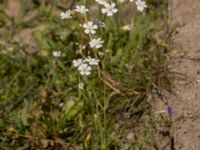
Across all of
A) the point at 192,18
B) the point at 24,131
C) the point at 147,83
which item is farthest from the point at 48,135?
the point at 192,18

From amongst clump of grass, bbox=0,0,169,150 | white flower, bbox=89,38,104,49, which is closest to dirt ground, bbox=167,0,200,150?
clump of grass, bbox=0,0,169,150

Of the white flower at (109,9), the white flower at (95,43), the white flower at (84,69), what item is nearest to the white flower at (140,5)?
the white flower at (109,9)

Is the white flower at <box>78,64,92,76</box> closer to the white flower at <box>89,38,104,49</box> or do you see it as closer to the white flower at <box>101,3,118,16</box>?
the white flower at <box>89,38,104,49</box>

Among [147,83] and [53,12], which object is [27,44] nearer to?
[53,12]

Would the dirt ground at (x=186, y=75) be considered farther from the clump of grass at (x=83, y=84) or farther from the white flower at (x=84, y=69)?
the white flower at (x=84, y=69)

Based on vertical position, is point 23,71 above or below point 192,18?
below

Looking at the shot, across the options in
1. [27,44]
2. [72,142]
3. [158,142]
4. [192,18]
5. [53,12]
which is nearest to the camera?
[158,142]
